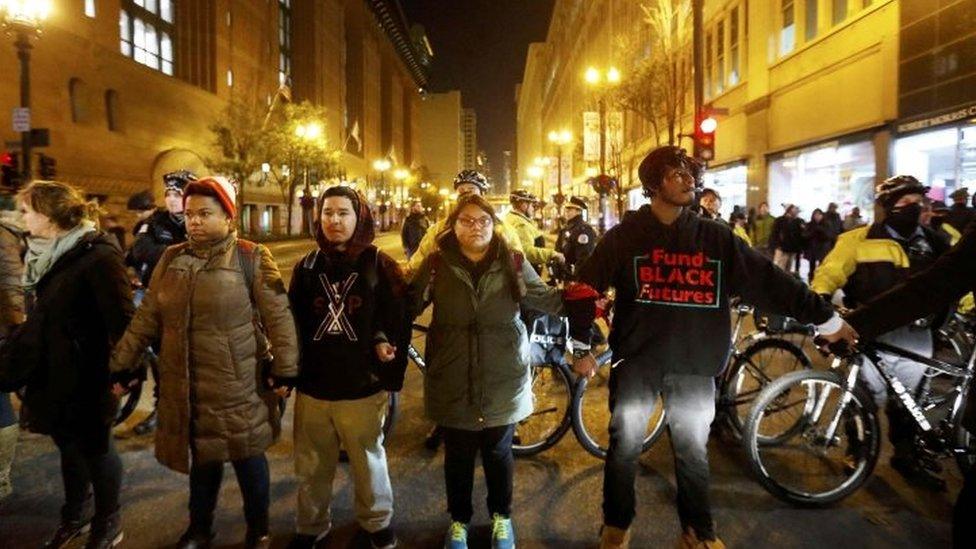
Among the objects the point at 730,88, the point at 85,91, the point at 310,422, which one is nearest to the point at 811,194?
A: the point at 730,88

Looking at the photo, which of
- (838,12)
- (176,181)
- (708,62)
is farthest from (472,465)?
(708,62)

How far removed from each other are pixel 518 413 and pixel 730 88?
26.7 m

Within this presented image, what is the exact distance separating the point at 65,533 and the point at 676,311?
11.6ft

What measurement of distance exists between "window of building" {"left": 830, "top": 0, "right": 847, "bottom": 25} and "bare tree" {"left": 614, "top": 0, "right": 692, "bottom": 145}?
554 centimetres

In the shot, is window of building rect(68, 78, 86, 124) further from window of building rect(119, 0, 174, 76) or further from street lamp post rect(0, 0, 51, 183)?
street lamp post rect(0, 0, 51, 183)

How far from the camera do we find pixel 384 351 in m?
3.53

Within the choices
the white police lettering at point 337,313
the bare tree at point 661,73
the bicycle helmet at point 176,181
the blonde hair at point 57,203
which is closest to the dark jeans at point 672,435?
the white police lettering at point 337,313

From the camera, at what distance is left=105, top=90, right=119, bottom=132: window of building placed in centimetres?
3306

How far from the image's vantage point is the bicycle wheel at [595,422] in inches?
200

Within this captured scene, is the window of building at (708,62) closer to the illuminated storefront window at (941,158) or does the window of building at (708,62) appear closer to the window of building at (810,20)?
the window of building at (810,20)

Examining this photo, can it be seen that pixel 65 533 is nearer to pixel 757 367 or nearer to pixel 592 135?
pixel 757 367

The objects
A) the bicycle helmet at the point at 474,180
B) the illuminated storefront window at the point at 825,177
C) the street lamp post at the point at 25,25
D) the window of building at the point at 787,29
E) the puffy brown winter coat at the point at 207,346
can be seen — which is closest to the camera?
the puffy brown winter coat at the point at 207,346

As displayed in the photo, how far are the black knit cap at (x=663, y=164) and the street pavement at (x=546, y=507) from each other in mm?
2002

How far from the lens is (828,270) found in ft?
15.8
